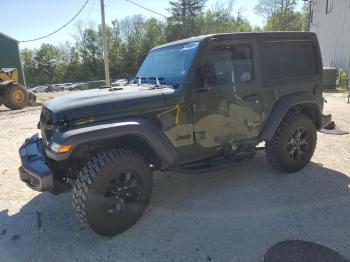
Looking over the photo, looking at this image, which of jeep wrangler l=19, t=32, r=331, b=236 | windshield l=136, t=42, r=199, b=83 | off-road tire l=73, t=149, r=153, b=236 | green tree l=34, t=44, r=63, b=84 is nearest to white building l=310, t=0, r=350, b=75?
jeep wrangler l=19, t=32, r=331, b=236

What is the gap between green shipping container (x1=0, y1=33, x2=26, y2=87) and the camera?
87.5 ft

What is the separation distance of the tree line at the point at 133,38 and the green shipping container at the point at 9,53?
1132 inches

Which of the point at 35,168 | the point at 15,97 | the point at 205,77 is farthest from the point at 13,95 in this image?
the point at 205,77

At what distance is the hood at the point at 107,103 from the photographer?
3191mm

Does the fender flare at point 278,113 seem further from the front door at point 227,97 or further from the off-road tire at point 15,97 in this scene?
the off-road tire at point 15,97

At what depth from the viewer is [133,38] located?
59969 millimetres

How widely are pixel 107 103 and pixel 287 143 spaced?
2.64 meters

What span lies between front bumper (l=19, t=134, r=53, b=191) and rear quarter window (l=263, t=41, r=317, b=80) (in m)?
2.87

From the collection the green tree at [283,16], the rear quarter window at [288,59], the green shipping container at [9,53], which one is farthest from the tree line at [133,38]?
the rear quarter window at [288,59]

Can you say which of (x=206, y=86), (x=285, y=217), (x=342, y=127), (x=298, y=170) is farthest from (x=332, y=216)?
(x=342, y=127)

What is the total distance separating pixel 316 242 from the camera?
3129 millimetres

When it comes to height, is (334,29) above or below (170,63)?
above

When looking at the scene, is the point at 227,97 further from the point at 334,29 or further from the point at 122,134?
the point at 334,29

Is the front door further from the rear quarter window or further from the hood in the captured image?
the hood
